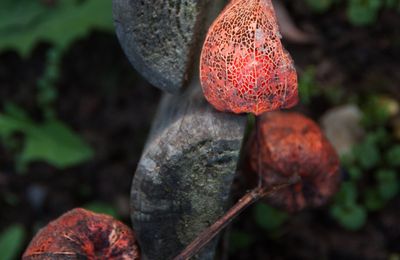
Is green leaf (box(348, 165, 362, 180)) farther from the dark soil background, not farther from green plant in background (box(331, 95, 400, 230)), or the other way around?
the dark soil background

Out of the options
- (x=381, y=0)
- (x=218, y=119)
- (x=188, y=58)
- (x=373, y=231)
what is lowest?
(x=373, y=231)

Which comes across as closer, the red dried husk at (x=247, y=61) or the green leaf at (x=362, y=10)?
the red dried husk at (x=247, y=61)

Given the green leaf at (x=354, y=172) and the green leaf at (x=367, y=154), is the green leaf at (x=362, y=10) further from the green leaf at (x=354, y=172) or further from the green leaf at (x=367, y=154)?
the green leaf at (x=354, y=172)

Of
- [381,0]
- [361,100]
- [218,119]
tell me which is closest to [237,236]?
[361,100]

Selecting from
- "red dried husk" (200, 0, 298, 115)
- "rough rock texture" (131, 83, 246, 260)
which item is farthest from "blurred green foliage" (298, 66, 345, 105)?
"red dried husk" (200, 0, 298, 115)

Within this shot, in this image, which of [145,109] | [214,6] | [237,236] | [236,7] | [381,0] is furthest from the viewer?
[145,109]

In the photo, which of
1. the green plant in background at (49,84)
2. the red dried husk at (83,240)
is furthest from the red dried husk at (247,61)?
the green plant in background at (49,84)

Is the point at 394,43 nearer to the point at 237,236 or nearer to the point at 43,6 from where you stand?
the point at 237,236

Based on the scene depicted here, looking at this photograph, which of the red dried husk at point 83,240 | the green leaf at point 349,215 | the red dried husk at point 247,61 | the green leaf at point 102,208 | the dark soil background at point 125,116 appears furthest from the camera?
the green leaf at point 102,208
